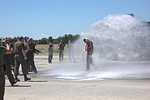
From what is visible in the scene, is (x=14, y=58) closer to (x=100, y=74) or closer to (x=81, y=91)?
(x=100, y=74)

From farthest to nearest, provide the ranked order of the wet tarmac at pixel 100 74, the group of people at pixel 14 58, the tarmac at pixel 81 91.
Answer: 1. the wet tarmac at pixel 100 74
2. the tarmac at pixel 81 91
3. the group of people at pixel 14 58

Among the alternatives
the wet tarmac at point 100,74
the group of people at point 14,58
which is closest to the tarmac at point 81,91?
the group of people at point 14,58

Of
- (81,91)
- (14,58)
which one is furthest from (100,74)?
(81,91)

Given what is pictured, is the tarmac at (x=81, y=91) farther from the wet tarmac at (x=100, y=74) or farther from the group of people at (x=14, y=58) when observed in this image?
the wet tarmac at (x=100, y=74)

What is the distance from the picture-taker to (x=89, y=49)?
72.0 feet

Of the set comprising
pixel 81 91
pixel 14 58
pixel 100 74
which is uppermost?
pixel 14 58

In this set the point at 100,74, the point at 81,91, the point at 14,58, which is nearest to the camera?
the point at 81,91

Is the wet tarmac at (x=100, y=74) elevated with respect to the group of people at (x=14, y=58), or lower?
lower

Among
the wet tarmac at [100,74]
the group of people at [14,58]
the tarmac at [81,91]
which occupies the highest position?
the group of people at [14,58]

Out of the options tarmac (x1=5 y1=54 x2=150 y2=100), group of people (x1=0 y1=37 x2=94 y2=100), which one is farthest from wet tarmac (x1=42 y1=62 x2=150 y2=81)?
tarmac (x1=5 y1=54 x2=150 y2=100)

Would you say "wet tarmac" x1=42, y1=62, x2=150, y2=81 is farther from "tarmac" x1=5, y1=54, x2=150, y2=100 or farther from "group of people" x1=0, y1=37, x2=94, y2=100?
"tarmac" x1=5, y1=54, x2=150, y2=100

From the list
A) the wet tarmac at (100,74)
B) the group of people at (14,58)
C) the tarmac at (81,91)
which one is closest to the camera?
the group of people at (14,58)

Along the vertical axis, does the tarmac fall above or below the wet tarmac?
above

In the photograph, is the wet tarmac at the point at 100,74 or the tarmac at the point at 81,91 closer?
the tarmac at the point at 81,91
